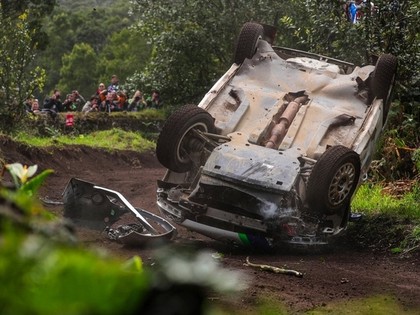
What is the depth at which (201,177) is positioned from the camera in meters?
8.64

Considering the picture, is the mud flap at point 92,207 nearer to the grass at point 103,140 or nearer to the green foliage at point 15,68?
the grass at point 103,140

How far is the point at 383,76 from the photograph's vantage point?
9.71 metres

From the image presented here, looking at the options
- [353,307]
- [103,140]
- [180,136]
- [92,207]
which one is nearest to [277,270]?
[353,307]

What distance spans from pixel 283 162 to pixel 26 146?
7.39m

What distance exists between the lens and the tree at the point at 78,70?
58.9 metres

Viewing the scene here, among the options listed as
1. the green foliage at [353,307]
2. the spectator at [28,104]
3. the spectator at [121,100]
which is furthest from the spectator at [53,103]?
the green foliage at [353,307]

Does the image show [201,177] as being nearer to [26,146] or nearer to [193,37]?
[26,146]

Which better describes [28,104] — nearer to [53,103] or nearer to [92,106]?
[53,103]

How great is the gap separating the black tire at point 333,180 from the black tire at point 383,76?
1476mm

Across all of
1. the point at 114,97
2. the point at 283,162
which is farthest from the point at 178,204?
the point at 114,97

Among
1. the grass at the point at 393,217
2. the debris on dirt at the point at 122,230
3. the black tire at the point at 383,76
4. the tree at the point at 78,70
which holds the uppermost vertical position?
the black tire at the point at 383,76

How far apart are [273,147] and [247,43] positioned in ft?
6.74

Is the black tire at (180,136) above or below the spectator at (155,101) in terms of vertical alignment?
above

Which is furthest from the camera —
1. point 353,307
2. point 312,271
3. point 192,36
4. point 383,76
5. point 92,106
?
point 92,106
